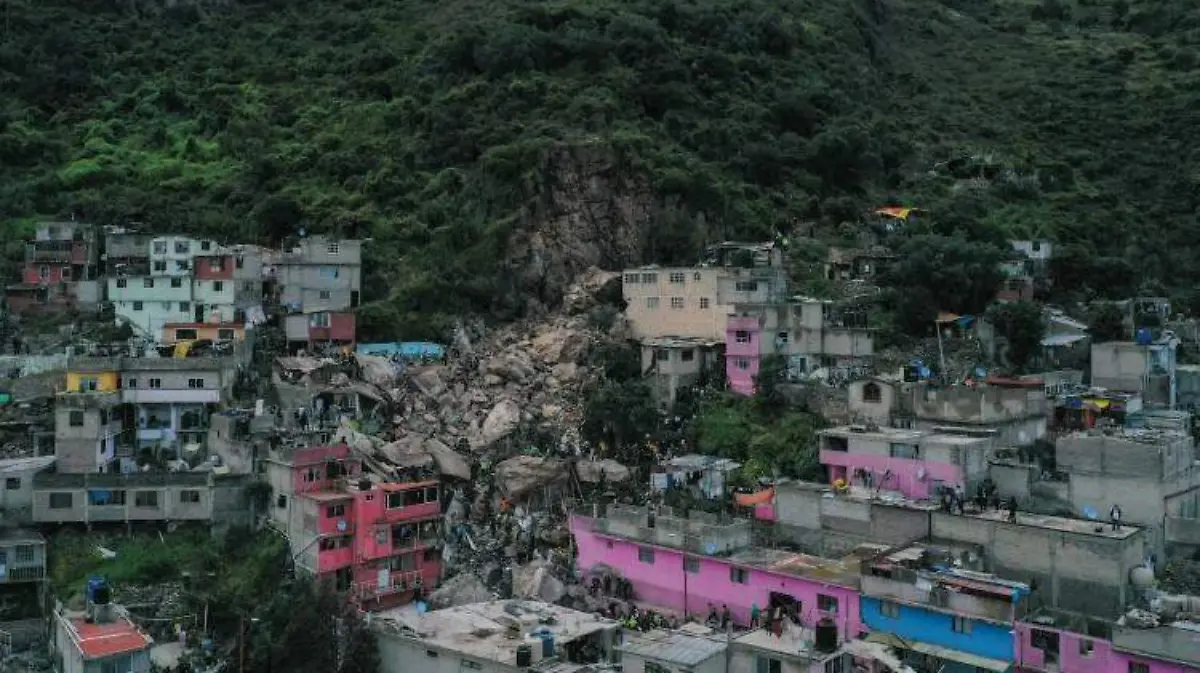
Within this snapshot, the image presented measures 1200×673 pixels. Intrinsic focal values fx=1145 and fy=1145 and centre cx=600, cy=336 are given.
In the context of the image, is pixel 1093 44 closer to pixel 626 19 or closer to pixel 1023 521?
pixel 626 19

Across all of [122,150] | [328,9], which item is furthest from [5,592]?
[328,9]

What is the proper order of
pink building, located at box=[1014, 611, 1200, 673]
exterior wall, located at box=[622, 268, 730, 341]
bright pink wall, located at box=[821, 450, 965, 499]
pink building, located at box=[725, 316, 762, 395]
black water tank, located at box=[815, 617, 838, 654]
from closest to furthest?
1. pink building, located at box=[1014, 611, 1200, 673]
2. black water tank, located at box=[815, 617, 838, 654]
3. bright pink wall, located at box=[821, 450, 965, 499]
4. pink building, located at box=[725, 316, 762, 395]
5. exterior wall, located at box=[622, 268, 730, 341]

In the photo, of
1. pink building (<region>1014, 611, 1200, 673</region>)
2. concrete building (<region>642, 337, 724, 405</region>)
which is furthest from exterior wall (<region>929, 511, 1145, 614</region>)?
concrete building (<region>642, 337, 724, 405</region>)

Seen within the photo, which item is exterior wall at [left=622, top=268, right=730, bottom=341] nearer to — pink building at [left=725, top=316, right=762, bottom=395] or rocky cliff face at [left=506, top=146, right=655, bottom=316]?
pink building at [left=725, top=316, right=762, bottom=395]

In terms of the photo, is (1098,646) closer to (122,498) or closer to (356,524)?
(356,524)

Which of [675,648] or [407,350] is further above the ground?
[407,350]

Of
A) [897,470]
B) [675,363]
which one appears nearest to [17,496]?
[675,363]
